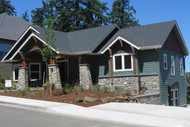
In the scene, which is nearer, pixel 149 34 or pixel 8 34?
pixel 149 34

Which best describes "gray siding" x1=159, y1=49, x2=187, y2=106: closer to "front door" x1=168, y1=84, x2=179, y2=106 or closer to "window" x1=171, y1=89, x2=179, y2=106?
"front door" x1=168, y1=84, x2=179, y2=106

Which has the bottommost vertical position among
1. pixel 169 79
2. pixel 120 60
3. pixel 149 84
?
pixel 149 84

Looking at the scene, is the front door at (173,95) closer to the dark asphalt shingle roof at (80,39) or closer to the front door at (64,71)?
the dark asphalt shingle roof at (80,39)

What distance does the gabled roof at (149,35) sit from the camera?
65.2 feet

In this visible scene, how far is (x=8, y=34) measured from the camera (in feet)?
104

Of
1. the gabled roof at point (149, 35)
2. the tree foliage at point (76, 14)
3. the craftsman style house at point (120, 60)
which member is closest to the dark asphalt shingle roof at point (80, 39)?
the craftsman style house at point (120, 60)

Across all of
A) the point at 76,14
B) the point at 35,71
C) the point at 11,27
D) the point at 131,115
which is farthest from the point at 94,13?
the point at 131,115

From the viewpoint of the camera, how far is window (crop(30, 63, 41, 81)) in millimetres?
25014

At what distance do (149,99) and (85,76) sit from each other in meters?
5.78

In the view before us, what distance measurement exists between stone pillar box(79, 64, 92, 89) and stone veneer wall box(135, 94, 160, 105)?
519 cm

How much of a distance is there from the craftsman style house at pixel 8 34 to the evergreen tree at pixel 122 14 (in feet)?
59.8

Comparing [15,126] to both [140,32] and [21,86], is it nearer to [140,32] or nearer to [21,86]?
[21,86]

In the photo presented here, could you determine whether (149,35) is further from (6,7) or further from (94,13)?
(6,7)

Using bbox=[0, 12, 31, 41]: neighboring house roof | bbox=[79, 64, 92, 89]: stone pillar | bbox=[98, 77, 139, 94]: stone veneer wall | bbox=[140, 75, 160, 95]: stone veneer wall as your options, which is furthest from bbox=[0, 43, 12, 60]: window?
bbox=[140, 75, 160, 95]: stone veneer wall
